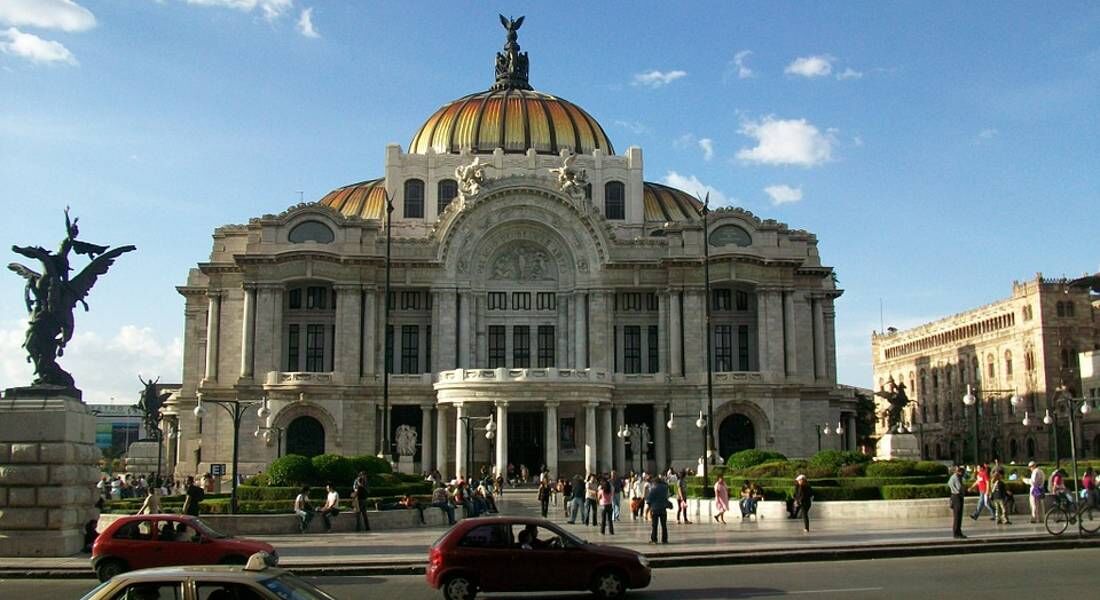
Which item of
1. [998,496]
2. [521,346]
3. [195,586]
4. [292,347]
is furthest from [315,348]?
[195,586]

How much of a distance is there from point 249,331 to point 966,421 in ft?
247

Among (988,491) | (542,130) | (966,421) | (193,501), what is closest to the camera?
(193,501)

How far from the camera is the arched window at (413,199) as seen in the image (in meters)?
83.2

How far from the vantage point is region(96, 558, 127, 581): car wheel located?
2223 centimetres

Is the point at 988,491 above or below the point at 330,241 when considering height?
below

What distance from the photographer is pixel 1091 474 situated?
109ft

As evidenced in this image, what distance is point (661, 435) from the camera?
73375 mm

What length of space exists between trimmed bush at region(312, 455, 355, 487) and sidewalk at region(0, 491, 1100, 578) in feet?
20.3

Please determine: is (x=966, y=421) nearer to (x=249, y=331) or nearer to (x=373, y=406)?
(x=373, y=406)

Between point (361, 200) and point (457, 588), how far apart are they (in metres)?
73.6

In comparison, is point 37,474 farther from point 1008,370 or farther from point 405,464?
point 1008,370

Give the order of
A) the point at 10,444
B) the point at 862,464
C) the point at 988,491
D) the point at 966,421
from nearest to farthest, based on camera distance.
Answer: the point at 10,444 → the point at 988,491 → the point at 862,464 → the point at 966,421

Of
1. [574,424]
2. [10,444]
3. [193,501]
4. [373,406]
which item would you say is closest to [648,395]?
[574,424]

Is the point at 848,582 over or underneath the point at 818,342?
underneath
